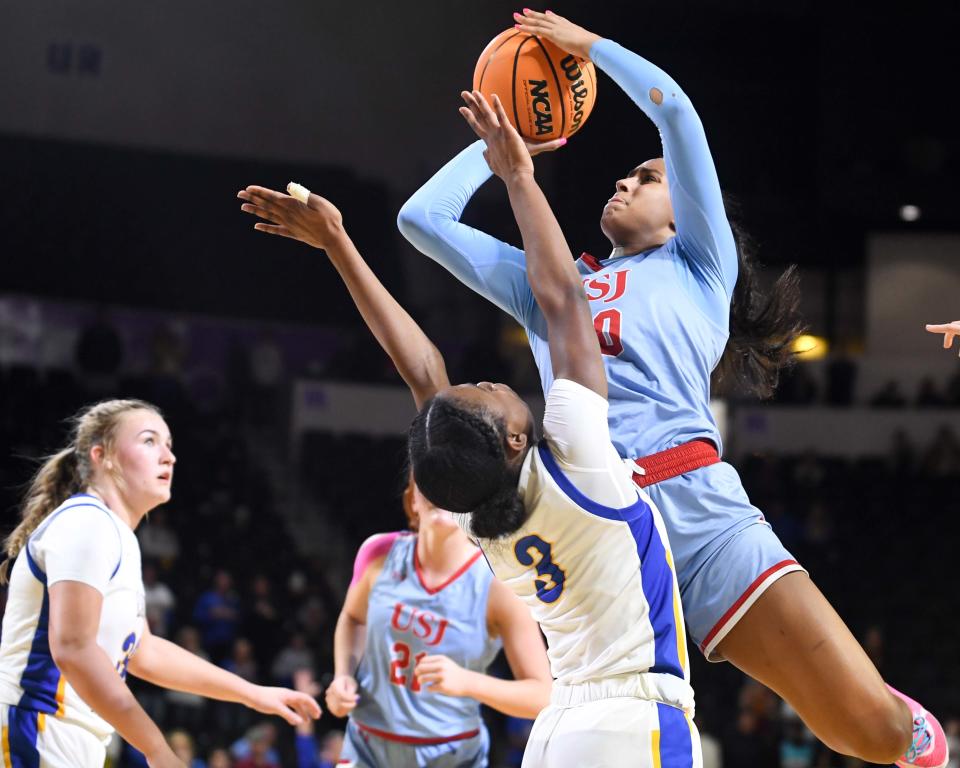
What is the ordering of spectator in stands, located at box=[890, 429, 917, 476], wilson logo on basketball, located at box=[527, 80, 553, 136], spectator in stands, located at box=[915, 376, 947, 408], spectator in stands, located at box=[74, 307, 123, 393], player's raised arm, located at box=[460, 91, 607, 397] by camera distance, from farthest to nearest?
spectator in stands, located at box=[915, 376, 947, 408], spectator in stands, located at box=[890, 429, 917, 476], spectator in stands, located at box=[74, 307, 123, 393], wilson logo on basketball, located at box=[527, 80, 553, 136], player's raised arm, located at box=[460, 91, 607, 397]

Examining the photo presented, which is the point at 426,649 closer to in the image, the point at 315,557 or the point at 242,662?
the point at 242,662

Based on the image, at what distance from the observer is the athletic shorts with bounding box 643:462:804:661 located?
2.70 metres

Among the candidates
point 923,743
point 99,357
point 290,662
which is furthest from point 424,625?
point 99,357

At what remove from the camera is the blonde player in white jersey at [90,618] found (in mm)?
3205

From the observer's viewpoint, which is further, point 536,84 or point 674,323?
point 536,84

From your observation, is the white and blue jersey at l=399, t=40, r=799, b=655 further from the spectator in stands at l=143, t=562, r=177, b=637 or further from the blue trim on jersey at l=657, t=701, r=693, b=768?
the spectator in stands at l=143, t=562, r=177, b=637

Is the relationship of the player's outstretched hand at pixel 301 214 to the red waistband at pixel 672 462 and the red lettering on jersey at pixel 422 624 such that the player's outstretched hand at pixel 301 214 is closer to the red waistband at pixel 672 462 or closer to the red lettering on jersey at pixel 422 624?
the red waistband at pixel 672 462

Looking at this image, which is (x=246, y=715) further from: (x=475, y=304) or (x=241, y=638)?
(x=475, y=304)

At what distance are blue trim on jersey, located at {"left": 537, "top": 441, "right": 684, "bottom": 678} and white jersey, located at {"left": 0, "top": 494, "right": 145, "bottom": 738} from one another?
1.42 metres

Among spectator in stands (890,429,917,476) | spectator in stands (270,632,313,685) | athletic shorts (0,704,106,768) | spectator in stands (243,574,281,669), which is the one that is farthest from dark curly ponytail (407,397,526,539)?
spectator in stands (890,429,917,476)

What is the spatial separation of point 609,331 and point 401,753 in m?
1.82

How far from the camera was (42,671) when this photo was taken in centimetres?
334

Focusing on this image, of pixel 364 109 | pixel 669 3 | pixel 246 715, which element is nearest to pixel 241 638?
pixel 246 715

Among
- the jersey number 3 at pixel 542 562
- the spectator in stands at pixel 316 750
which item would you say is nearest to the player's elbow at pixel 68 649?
the jersey number 3 at pixel 542 562
